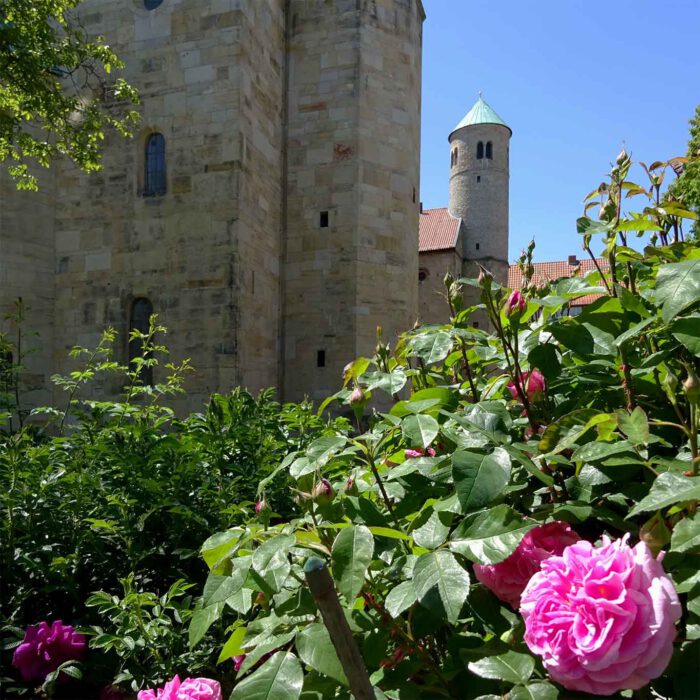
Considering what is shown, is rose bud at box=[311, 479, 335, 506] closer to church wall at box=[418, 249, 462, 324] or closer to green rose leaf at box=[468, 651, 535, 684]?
green rose leaf at box=[468, 651, 535, 684]

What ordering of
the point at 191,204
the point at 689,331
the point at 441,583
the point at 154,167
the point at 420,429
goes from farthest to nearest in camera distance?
the point at 154,167 → the point at 191,204 → the point at 420,429 → the point at 689,331 → the point at 441,583

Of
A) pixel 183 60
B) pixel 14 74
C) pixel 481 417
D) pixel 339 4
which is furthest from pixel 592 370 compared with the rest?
pixel 339 4

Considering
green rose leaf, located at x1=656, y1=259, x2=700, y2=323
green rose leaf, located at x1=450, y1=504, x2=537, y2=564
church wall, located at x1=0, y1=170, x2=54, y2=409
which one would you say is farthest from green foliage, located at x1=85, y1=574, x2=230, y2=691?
church wall, located at x1=0, y1=170, x2=54, y2=409

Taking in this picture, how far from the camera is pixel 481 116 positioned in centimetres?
3431

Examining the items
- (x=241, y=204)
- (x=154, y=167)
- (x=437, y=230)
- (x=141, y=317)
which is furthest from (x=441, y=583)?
(x=437, y=230)

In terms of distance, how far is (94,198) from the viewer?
1195cm

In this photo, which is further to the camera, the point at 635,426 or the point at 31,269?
the point at 31,269

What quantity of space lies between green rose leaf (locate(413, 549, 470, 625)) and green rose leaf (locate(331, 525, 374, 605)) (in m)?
0.08

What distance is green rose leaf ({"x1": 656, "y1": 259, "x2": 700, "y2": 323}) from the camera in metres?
0.95

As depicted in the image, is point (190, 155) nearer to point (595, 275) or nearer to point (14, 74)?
point (14, 74)

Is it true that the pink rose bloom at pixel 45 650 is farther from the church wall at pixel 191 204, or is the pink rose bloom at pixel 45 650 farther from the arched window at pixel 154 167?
the arched window at pixel 154 167

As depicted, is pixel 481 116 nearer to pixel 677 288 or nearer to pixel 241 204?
pixel 241 204

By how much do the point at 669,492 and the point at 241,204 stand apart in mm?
10683

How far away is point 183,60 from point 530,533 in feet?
40.0
